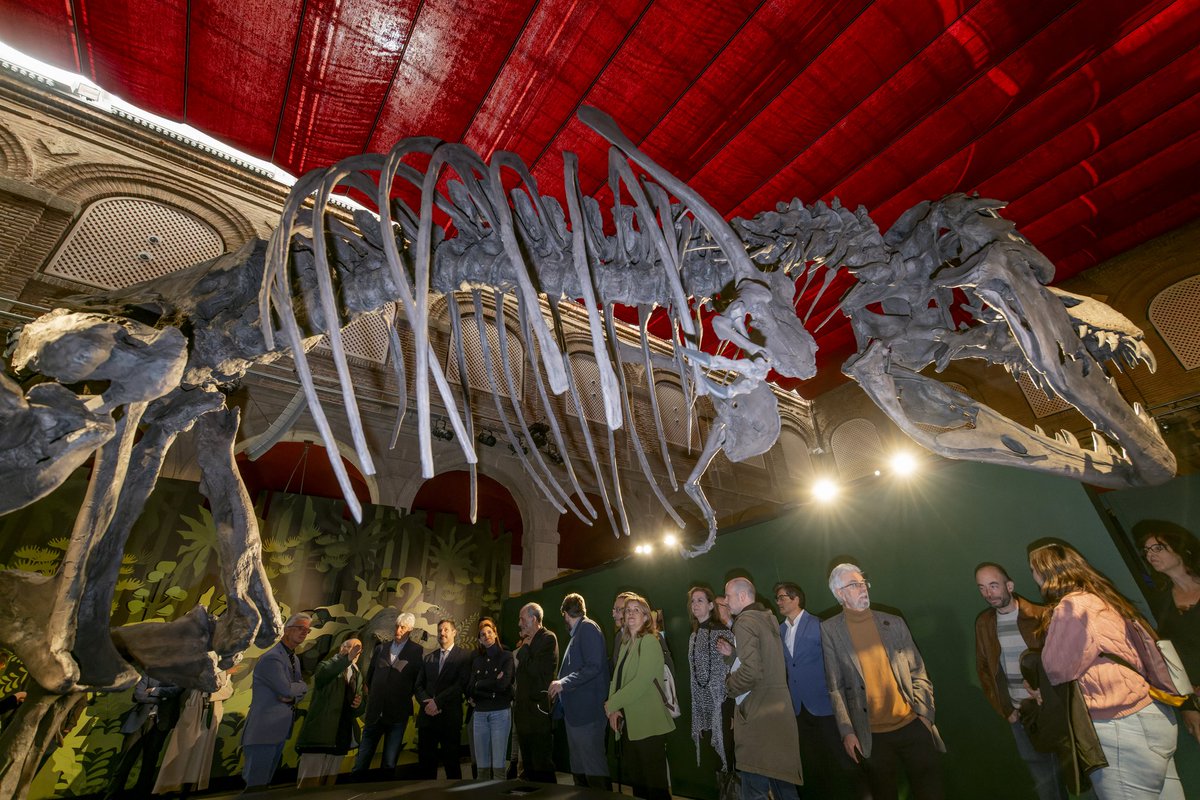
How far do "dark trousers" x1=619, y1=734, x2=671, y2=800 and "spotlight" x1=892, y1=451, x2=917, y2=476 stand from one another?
9.27ft

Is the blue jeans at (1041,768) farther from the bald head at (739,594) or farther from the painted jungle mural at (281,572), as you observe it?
the painted jungle mural at (281,572)

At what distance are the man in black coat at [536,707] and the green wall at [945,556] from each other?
4.26 feet

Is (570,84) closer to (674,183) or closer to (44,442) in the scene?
(674,183)

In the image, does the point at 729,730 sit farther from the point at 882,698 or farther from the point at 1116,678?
the point at 1116,678

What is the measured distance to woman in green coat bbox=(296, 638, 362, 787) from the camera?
488cm

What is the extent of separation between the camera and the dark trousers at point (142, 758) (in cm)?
428

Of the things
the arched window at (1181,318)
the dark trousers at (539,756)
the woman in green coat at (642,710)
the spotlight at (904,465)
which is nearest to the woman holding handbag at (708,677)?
the woman in green coat at (642,710)

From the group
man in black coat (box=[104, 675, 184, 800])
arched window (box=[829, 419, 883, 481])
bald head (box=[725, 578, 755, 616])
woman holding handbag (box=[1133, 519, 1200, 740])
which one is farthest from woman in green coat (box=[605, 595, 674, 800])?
arched window (box=[829, 419, 883, 481])

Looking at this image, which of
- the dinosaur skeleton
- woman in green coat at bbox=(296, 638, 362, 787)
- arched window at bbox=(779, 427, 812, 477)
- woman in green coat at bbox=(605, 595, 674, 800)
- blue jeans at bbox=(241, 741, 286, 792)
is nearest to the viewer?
the dinosaur skeleton

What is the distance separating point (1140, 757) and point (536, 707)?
4252mm

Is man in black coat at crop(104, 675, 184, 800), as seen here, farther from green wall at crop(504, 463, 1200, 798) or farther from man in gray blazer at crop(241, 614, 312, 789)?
green wall at crop(504, 463, 1200, 798)

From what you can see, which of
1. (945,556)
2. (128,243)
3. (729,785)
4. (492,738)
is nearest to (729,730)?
(729,785)

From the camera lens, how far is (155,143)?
6.42 metres

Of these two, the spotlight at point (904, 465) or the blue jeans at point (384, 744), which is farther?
the blue jeans at point (384, 744)
